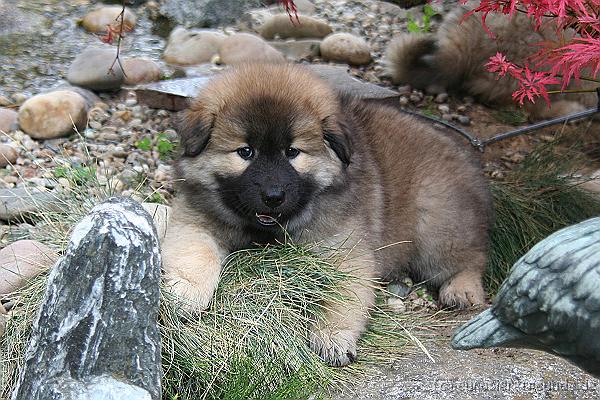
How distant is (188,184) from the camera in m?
3.47

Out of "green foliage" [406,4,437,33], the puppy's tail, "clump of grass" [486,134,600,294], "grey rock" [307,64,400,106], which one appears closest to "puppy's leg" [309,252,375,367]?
"clump of grass" [486,134,600,294]

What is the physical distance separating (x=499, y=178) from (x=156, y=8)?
148 inches

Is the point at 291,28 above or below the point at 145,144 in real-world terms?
below

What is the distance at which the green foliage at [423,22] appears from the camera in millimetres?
6859

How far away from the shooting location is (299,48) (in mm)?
6645

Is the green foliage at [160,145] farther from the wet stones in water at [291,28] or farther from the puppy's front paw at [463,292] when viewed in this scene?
the wet stones in water at [291,28]

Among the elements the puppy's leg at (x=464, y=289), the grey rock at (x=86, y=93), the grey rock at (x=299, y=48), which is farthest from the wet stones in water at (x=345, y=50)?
the puppy's leg at (x=464, y=289)

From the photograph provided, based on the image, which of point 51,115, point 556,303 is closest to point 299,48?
point 51,115

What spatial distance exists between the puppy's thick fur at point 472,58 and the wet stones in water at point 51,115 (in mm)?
2225

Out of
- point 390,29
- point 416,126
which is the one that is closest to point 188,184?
point 416,126

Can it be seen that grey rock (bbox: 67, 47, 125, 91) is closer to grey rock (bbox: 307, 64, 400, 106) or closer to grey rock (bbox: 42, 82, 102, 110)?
grey rock (bbox: 42, 82, 102, 110)

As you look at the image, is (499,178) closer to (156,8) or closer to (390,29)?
(390,29)

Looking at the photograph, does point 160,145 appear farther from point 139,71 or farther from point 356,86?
point 356,86

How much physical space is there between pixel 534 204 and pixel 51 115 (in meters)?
2.79
